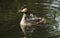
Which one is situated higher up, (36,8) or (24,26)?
(36,8)

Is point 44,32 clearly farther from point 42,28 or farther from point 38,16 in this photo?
point 38,16

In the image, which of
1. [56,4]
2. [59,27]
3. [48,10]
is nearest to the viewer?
[59,27]

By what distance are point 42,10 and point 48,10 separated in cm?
30

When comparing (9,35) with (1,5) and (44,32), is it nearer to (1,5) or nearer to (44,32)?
(44,32)

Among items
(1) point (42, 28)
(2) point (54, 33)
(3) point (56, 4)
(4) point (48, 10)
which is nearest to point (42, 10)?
(4) point (48, 10)

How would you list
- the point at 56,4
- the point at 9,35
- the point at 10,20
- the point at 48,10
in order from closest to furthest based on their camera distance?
the point at 9,35, the point at 10,20, the point at 48,10, the point at 56,4

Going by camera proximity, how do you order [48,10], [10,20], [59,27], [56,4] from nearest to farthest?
[59,27] < [10,20] < [48,10] < [56,4]

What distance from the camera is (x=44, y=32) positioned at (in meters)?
10.9

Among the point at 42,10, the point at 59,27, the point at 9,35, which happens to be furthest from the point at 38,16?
the point at 9,35

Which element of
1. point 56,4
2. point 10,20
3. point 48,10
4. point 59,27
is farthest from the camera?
point 56,4

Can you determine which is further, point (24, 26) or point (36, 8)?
point (36, 8)

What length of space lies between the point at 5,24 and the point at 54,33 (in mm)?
2103

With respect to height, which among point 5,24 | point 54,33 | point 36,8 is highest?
point 36,8

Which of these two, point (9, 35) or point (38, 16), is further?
point (38, 16)
